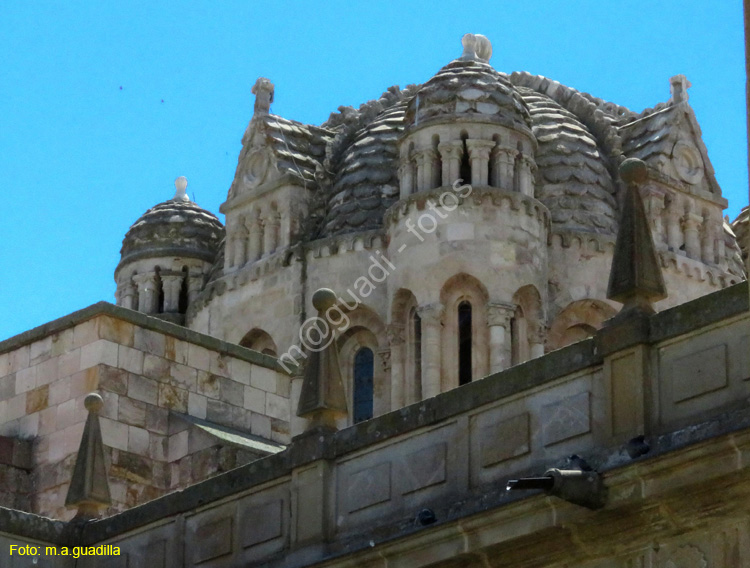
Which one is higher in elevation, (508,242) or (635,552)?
(508,242)

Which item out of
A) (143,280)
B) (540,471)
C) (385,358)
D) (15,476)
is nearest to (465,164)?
(385,358)

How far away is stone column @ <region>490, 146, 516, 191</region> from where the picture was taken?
53500 millimetres

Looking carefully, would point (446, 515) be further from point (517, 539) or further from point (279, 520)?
point (279, 520)

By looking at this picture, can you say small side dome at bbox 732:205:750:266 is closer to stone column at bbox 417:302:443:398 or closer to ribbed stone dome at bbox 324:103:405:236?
ribbed stone dome at bbox 324:103:405:236

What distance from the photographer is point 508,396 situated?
2183cm

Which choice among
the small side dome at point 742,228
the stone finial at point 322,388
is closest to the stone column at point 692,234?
the small side dome at point 742,228

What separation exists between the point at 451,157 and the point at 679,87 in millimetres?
9490

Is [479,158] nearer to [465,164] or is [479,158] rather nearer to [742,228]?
[465,164]

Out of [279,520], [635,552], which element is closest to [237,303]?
[279,520]

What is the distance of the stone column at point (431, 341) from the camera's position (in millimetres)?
52719

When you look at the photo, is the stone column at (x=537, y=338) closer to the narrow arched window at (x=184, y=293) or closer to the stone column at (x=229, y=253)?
the stone column at (x=229, y=253)

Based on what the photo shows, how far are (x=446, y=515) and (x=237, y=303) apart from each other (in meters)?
35.6

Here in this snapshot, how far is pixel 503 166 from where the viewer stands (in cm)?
5362

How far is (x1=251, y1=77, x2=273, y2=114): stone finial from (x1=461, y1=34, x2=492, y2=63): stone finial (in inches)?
194
